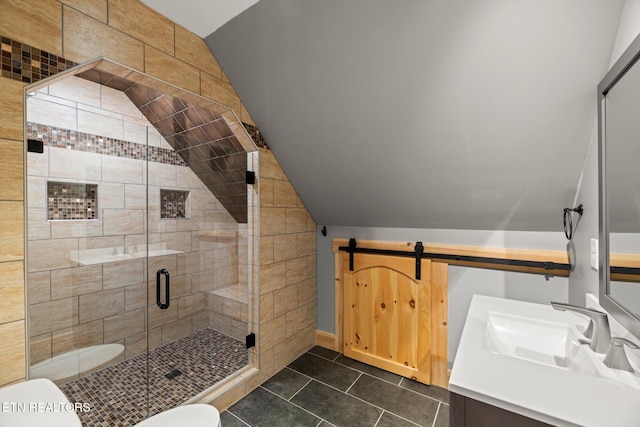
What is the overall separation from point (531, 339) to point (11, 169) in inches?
98.9

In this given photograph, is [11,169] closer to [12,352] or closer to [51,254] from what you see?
[51,254]

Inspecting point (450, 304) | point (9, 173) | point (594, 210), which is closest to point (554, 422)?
point (594, 210)

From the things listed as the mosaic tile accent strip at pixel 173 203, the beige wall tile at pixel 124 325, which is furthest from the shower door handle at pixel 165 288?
the mosaic tile accent strip at pixel 173 203

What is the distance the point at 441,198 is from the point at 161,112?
212cm

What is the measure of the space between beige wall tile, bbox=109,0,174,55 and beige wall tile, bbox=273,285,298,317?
1943 mm

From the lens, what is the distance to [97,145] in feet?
5.27

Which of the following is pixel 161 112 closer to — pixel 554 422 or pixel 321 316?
pixel 321 316

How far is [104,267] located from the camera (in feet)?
5.43

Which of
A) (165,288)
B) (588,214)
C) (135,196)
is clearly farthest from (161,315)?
(588,214)

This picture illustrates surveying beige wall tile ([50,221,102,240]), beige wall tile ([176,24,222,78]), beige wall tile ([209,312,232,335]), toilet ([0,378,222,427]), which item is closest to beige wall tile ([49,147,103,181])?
beige wall tile ([50,221,102,240])

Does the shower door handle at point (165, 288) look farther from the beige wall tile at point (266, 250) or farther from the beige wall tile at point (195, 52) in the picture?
the beige wall tile at point (195, 52)

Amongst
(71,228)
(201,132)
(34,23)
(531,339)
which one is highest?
(34,23)

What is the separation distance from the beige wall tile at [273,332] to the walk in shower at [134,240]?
144 mm

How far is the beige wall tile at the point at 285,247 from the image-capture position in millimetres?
2365
